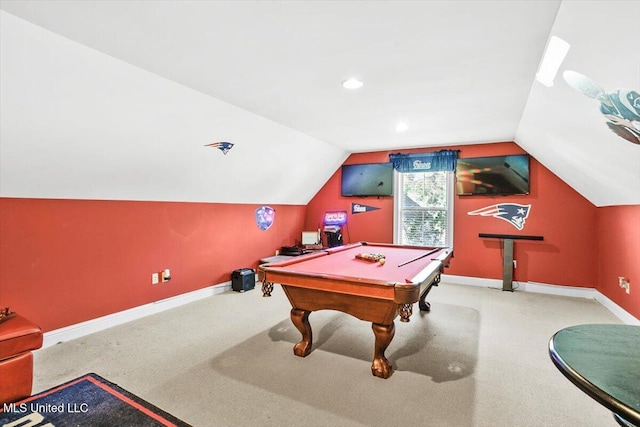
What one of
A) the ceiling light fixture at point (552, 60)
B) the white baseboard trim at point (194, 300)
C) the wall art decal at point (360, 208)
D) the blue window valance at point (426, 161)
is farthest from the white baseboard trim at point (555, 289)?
the ceiling light fixture at point (552, 60)

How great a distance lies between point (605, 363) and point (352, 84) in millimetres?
2557

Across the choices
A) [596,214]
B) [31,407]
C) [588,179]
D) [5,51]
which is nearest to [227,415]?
[31,407]

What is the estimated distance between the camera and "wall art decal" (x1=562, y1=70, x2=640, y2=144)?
1855 millimetres

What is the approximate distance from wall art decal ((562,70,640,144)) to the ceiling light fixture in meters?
0.10

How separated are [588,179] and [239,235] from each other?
475 centimetres

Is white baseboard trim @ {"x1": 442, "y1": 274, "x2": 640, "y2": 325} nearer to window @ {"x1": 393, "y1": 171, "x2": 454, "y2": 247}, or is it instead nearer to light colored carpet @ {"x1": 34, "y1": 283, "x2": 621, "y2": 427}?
light colored carpet @ {"x1": 34, "y1": 283, "x2": 621, "y2": 427}

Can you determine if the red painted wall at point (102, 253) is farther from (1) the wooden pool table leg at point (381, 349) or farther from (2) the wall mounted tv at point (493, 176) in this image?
(2) the wall mounted tv at point (493, 176)

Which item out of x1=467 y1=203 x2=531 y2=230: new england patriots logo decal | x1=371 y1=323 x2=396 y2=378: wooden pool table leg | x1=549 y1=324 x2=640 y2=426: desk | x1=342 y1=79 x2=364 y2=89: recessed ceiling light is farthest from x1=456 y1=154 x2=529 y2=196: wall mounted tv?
x1=549 y1=324 x2=640 y2=426: desk

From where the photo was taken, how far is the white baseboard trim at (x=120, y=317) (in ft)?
9.79

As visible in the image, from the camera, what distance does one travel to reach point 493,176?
5.12m

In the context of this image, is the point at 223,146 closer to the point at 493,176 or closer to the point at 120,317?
the point at 120,317

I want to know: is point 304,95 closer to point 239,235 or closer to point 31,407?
point 239,235

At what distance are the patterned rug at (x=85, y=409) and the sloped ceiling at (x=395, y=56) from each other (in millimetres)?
2345

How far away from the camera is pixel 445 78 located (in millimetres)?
2748
